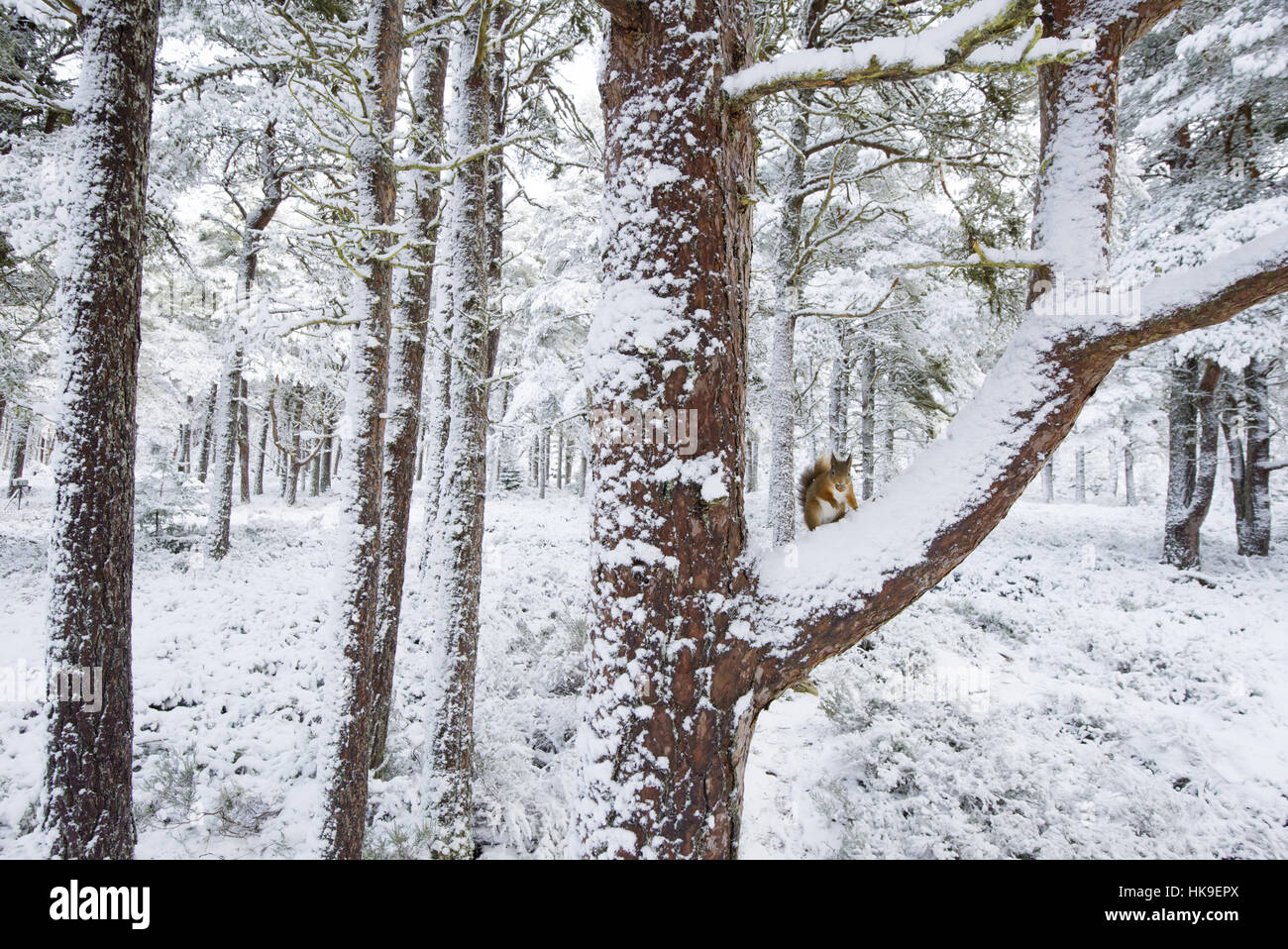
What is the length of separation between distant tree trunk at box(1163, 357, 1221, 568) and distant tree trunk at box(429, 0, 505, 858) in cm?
1469

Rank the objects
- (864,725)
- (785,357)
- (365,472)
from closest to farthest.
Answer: (365,472) < (864,725) < (785,357)

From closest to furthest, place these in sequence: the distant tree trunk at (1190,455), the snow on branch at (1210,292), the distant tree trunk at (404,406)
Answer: the snow on branch at (1210,292)
the distant tree trunk at (404,406)
the distant tree trunk at (1190,455)

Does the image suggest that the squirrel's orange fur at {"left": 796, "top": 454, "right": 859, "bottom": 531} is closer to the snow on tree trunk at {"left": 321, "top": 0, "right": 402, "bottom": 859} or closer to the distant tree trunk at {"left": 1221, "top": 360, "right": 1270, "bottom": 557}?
the snow on tree trunk at {"left": 321, "top": 0, "right": 402, "bottom": 859}

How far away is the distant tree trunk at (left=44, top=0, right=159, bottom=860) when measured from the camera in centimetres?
291

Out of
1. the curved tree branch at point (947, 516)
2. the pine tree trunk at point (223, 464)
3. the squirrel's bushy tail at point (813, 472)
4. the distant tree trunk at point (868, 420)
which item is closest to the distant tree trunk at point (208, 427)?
the pine tree trunk at point (223, 464)

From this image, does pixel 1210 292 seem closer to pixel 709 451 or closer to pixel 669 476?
pixel 709 451

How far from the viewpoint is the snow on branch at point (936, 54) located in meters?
1.35

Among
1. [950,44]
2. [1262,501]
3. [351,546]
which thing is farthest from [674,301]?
[1262,501]

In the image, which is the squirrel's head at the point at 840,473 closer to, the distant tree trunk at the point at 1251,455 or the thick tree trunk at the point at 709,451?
the thick tree trunk at the point at 709,451

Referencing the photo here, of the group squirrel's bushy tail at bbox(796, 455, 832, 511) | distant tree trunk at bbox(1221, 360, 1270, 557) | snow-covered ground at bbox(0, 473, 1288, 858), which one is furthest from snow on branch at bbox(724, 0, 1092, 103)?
distant tree trunk at bbox(1221, 360, 1270, 557)

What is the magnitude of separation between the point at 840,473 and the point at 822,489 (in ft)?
1.49

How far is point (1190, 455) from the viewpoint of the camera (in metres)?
12.0

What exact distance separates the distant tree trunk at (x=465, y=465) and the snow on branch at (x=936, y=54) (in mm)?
3769

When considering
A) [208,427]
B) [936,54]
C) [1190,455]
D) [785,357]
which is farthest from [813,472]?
[208,427]
